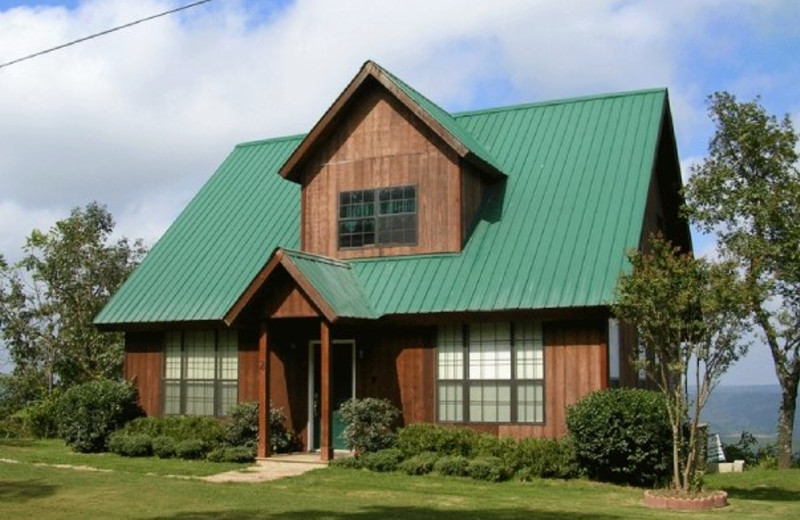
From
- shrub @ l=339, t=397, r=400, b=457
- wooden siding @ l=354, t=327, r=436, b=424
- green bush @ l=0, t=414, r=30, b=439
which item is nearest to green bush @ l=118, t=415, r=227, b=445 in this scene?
shrub @ l=339, t=397, r=400, b=457

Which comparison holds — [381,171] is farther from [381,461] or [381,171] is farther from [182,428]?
[182,428]

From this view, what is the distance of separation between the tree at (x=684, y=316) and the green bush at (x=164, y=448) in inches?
407

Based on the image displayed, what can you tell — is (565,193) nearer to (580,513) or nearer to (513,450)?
(513,450)

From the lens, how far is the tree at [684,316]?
14484mm

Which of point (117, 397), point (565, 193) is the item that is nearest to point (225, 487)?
point (117, 397)

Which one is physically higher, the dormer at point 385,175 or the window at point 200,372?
the dormer at point 385,175

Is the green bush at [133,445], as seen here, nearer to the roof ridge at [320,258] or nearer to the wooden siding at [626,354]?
the roof ridge at [320,258]

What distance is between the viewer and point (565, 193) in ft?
67.4

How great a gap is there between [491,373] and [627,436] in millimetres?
3411

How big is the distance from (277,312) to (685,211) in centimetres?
1065

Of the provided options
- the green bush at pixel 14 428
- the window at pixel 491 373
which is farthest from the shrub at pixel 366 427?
the green bush at pixel 14 428

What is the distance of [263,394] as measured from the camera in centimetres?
1948

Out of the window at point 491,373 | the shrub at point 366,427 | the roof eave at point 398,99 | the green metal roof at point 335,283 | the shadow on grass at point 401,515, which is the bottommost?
the shadow on grass at point 401,515

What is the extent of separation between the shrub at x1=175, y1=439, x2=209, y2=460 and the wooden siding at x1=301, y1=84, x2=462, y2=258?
16.9 feet
